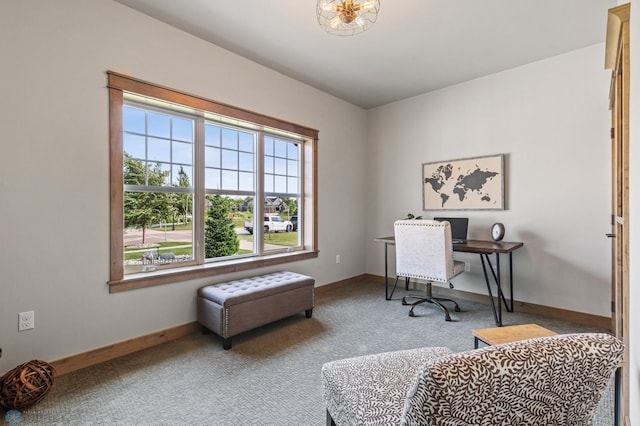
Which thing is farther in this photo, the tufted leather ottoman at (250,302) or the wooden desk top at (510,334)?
the tufted leather ottoman at (250,302)

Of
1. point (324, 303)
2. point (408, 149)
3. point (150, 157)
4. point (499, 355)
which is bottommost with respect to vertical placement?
point (324, 303)

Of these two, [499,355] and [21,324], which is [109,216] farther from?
[499,355]

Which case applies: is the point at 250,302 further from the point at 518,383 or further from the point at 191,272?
the point at 518,383

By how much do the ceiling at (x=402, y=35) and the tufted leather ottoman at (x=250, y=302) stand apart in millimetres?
→ 2339

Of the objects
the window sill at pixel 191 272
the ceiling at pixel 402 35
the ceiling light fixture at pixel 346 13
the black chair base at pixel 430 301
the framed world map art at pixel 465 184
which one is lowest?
the black chair base at pixel 430 301

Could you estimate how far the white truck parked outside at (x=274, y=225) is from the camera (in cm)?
352

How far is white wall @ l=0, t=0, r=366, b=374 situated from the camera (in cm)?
194

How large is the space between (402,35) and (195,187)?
7.95ft

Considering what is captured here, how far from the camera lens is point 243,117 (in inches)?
126

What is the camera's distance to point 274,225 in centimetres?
377

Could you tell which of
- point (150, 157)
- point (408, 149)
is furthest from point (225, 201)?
point (408, 149)

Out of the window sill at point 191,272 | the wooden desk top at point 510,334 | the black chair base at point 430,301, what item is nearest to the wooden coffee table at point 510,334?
the wooden desk top at point 510,334

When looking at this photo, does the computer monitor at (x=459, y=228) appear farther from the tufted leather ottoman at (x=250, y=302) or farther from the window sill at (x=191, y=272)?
the window sill at (x=191, y=272)

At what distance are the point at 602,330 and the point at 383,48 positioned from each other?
3.40 metres
